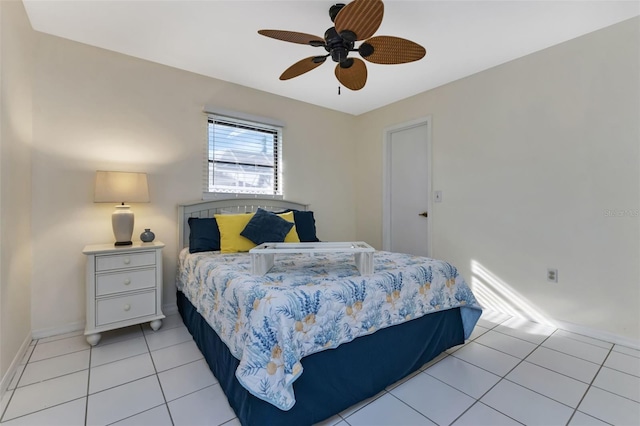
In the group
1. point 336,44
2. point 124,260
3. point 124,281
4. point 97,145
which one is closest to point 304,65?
point 336,44

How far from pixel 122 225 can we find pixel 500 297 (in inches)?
140

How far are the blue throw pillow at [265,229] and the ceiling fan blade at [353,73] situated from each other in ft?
4.32

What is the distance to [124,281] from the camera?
7.57ft

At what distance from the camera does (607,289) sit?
2.34 m

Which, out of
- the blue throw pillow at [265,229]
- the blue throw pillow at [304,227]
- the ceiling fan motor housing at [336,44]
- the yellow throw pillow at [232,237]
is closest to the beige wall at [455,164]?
the yellow throw pillow at [232,237]

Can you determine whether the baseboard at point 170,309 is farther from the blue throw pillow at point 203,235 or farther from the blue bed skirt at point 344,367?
the blue bed skirt at point 344,367

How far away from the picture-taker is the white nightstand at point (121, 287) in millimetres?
2186

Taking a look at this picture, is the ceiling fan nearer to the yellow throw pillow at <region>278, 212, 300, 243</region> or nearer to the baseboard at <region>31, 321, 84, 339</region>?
the yellow throw pillow at <region>278, 212, 300, 243</region>

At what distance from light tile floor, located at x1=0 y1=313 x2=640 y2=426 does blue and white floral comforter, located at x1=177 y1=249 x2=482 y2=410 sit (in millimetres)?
343

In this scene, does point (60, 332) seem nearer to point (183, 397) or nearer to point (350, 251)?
point (183, 397)

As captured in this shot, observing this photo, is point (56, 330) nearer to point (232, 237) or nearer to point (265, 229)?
point (232, 237)

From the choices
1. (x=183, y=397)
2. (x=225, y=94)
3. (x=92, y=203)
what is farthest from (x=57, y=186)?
(x=183, y=397)

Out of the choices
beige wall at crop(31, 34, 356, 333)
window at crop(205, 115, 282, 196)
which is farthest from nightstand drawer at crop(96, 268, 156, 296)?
window at crop(205, 115, 282, 196)

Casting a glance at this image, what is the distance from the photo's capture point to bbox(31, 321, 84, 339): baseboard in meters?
2.33
